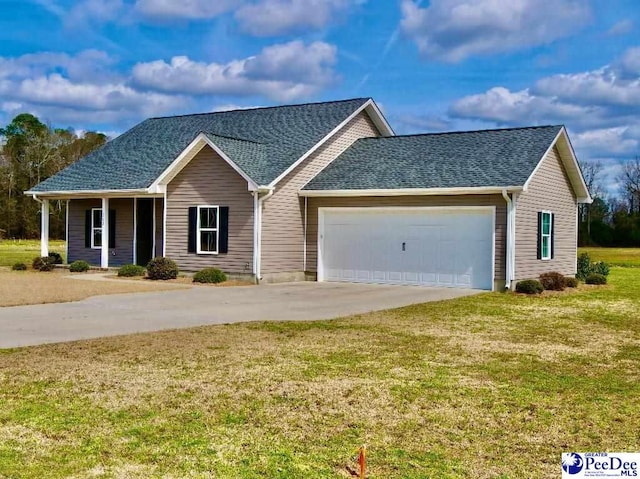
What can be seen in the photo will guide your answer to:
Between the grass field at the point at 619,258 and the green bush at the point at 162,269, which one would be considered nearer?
the green bush at the point at 162,269

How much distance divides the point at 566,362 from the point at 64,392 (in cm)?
609

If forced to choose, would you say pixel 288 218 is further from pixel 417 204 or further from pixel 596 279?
pixel 596 279

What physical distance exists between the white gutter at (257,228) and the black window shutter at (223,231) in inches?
42.5

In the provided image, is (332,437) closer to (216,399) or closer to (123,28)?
(216,399)

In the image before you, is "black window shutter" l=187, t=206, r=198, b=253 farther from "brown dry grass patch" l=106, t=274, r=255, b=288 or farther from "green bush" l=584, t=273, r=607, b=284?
"green bush" l=584, t=273, r=607, b=284

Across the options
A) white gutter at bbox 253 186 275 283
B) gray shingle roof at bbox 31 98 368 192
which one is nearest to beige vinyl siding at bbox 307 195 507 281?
gray shingle roof at bbox 31 98 368 192

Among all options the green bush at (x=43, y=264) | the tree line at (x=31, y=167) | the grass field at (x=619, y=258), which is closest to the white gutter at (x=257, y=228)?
the green bush at (x=43, y=264)

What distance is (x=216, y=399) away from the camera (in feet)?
22.6

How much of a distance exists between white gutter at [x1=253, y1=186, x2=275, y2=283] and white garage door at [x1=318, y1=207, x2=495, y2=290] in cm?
251

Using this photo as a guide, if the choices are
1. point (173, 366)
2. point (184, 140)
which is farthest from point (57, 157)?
point (173, 366)

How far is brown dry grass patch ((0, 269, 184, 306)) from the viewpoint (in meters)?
15.9

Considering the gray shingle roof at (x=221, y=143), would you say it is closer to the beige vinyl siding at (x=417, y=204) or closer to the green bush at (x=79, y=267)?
the beige vinyl siding at (x=417, y=204)

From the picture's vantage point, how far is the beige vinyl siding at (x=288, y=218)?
21.5 metres

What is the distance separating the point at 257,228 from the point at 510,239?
7.28 m
